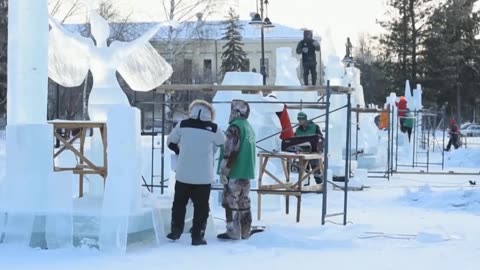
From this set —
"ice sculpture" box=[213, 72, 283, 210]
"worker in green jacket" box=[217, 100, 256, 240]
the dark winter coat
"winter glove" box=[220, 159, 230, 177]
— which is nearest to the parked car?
the dark winter coat

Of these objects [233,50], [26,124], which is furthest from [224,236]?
[233,50]

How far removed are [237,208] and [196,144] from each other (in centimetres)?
92

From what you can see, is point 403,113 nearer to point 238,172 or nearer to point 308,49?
point 308,49

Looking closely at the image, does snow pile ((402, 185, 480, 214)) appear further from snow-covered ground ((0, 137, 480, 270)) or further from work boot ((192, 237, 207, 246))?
work boot ((192, 237, 207, 246))

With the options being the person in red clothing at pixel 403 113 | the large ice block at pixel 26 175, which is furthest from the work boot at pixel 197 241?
the person in red clothing at pixel 403 113

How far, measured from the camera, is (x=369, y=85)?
6762 cm

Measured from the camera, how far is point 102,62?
10.7m

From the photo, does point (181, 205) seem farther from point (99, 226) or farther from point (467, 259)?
point (467, 259)

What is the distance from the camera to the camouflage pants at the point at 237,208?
8.59 metres

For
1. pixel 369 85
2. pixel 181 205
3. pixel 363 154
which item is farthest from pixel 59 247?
pixel 369 85

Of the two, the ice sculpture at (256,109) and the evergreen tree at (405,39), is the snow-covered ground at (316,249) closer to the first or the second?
the ice sculpture at (256,109)

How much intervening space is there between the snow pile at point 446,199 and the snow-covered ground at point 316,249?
809 millimetres

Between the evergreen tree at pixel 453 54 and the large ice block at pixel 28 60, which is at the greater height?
the evergreen tree at pixel 453 54

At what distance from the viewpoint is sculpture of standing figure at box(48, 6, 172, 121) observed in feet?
34.9
